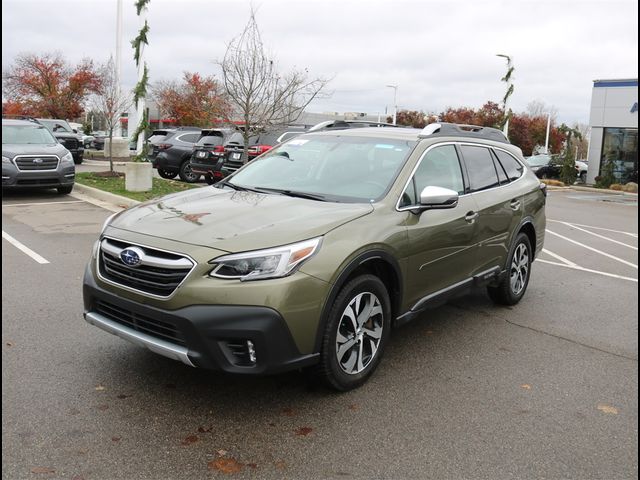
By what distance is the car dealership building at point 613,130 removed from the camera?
28.1 metres

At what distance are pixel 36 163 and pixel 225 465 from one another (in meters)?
11.5

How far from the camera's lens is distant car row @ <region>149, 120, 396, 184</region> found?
53.2 ft

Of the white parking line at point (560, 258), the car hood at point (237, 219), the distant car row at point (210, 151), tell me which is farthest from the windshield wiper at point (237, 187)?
the distant car row at point (210, 151)

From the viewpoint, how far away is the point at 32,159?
12.7m

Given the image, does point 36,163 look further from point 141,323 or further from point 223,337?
point 223,337

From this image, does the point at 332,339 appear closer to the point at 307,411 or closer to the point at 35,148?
the point at 307,411

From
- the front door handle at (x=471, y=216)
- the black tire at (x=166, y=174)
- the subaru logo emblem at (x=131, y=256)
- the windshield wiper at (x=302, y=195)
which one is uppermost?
the windshield wiper at (x=302, y=195)

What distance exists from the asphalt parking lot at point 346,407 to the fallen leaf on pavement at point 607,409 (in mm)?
17

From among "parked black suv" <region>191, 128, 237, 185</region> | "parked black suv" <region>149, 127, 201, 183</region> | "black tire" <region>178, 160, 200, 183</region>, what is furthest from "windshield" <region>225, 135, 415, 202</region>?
"black tire" <region>178, 160, 200, 183</region>

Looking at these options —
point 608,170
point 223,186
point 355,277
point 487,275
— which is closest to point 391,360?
point 355,277

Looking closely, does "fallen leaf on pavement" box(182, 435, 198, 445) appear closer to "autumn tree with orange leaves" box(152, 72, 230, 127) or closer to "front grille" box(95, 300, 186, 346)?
"front grille" box(95, 300, 186, 346)

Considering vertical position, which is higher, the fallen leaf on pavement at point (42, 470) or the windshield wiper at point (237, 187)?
the windshield wiper at point (237, 187)

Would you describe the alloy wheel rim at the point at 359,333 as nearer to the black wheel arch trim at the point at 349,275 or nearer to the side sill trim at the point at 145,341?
the black wheel arch trim at the point at 349,275

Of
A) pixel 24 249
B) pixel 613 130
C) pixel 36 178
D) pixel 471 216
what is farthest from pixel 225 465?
pixel 613 130
